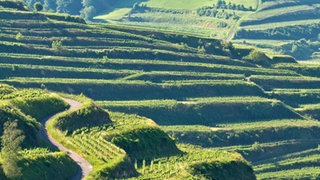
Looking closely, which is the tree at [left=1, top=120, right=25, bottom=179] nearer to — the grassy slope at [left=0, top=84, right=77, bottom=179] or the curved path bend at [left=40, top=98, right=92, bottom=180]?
the grassy slope at [left=0, top=84, right=77, bottom=179]

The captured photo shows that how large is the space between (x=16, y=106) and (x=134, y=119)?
80.0ft

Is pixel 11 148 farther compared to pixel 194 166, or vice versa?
pixel 194 166

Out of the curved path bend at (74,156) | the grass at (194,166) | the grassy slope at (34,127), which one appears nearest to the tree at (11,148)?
the grassy slope at (34,127)

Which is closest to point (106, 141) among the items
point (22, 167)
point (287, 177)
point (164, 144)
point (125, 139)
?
point (125, 139)

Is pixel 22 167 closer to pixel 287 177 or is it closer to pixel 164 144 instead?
pixel 164 144

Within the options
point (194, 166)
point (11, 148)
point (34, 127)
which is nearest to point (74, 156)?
point (34, 127)

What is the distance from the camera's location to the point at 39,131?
12150cm

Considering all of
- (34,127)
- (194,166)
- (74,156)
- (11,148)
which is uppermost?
(11,148)

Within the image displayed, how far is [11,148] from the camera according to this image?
96.5 m

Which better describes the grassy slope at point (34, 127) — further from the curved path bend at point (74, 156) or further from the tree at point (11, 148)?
the tree at point (11, 148)

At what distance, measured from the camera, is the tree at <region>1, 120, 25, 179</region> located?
91.8m

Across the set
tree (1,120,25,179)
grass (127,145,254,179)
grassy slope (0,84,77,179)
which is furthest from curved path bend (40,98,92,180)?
tree (1,120,25,179)

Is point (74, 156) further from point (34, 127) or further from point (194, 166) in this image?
point (194, 166)

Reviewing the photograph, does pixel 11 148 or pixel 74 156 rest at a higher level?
pixel 11 148
